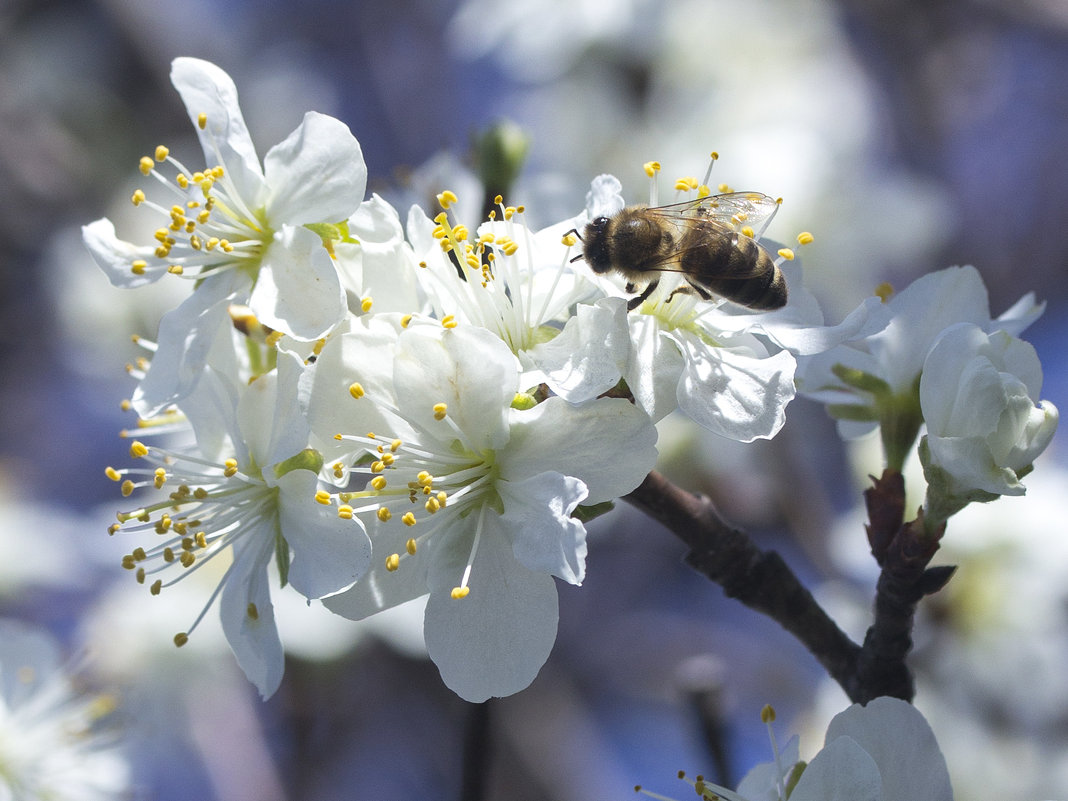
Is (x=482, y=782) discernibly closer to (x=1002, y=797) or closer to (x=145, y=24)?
(x=1002, y=797)

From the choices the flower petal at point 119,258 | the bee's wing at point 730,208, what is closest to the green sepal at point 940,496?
the bee's wing at point 730,208

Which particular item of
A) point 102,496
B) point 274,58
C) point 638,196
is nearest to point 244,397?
point 638,196

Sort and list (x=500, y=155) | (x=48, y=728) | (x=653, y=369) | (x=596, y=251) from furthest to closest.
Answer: (x=48, y=728)
(x=500, y=155)
(x=596, y=251)
(x=653, y=369)

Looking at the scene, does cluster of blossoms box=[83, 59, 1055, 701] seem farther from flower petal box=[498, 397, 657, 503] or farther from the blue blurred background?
the blue blurred background

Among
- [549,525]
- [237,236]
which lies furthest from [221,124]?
[549,525]

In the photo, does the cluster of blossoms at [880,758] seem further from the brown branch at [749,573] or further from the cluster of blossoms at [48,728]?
the cluster of blossoms at [48,728]

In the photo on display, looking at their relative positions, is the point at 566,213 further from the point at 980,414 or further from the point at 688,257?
the point at 980,414

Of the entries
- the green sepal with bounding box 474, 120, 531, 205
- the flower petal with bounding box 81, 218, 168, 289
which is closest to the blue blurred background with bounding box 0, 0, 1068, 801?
the green sepal with bounding box 474, 120, 531, 205
